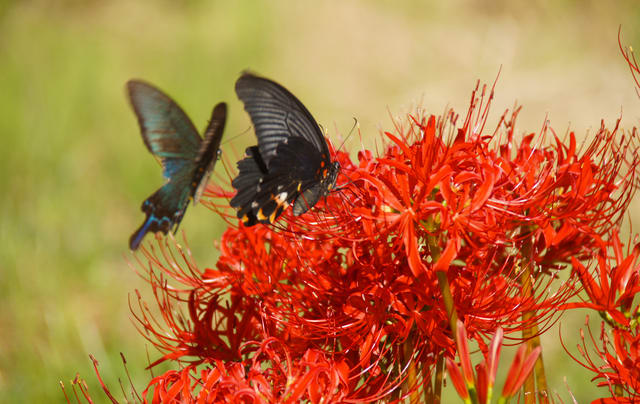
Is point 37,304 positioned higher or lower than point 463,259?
higher

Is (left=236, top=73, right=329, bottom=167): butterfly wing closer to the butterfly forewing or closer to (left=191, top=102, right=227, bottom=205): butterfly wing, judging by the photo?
(left=191, top=102, right=227, bottom=205): butterfly wing

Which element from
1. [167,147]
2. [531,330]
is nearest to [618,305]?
[531,330]

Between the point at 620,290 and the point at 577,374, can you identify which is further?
the point at 577,374

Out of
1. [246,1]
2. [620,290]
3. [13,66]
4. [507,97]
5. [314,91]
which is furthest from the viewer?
[246,1]

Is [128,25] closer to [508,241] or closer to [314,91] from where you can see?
[314,91]

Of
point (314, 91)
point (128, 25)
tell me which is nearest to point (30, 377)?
point (314, 91)

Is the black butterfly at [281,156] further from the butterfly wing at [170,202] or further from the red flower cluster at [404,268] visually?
the butterfly wing at [170,202]
